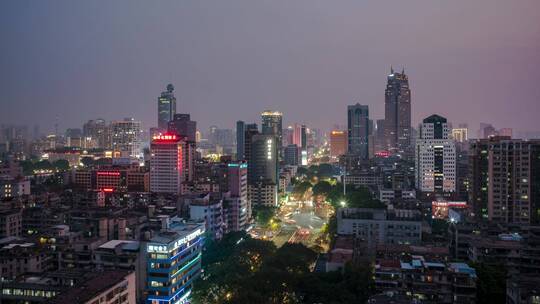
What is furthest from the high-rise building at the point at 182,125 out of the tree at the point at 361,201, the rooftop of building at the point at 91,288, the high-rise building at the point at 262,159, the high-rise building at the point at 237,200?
the rooftop of building at the point at 91,288

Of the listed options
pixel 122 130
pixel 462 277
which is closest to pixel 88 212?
pixel 462 277

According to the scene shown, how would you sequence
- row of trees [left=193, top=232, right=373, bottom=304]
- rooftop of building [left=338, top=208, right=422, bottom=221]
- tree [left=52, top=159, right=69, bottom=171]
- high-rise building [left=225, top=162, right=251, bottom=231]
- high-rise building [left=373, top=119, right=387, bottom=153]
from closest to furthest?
1. row of trees [left=193, top=232, right=373, bottom=304]
2. rooftop of building [left=338, top=208, right=422, bottom=221]
3. high-rise building [left=225, top=162, right=251, bottom=231]
4. tree [left=52, top=159, right=69, bottom=171]
5. high-rise building [left=373, top=119, right=387, bottom=153]

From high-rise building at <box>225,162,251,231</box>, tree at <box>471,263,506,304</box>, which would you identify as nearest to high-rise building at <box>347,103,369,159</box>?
high-rise building at <box>225,162,251,231</box>

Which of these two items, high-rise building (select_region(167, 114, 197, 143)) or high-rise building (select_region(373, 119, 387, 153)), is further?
high-rise building (select_region(373, 119, 387, 153))

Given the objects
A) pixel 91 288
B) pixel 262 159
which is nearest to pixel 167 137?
pixel 262 159

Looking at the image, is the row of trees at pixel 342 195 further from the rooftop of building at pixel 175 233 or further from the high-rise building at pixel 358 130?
the high-rise building at pixel 358 130

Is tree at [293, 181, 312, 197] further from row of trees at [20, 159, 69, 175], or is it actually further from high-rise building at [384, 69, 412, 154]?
high-rise building at [384, 69, 412, 154]
